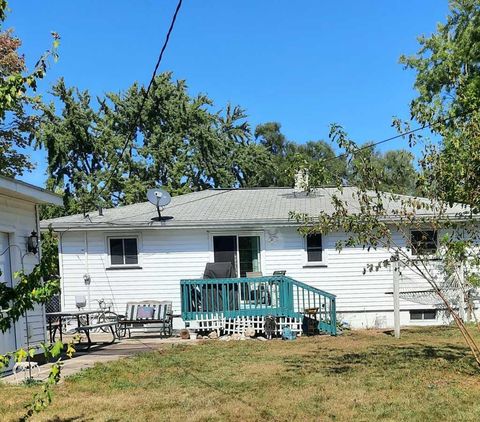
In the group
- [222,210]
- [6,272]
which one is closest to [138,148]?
[222,210]

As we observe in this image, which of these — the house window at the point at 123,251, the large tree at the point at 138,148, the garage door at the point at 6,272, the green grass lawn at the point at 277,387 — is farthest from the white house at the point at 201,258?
the large tree at the point at 138,148

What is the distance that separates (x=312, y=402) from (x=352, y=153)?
3.16 m

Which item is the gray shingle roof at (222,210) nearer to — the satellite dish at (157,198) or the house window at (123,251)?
the satellite dish at (157,198)

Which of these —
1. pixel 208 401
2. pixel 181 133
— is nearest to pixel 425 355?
pixel 208 401

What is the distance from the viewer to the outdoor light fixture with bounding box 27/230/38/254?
8.89 m

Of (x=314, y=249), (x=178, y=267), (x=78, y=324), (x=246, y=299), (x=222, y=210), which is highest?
(x=222, y=210)

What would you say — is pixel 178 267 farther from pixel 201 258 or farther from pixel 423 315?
pixel 423 315

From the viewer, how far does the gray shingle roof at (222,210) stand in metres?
13.8

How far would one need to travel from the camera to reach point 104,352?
10.2 meters

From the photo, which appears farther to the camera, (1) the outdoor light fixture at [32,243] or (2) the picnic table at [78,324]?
(2) the picnic table at [78,324]

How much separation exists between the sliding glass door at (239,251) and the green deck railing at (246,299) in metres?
1.76

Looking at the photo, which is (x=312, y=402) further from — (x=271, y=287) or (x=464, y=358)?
(x=271, y=287)

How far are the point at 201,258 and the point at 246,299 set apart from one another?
2.18 m

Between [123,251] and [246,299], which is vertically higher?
[123,251]
